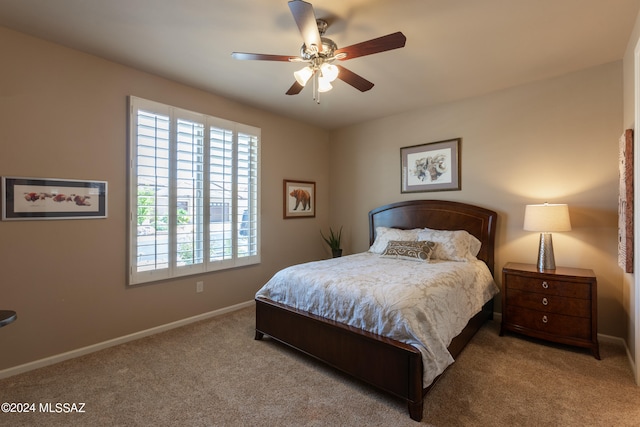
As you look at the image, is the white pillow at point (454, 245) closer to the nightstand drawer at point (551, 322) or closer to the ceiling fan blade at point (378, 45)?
the nightstand drawer at point (551, 322)

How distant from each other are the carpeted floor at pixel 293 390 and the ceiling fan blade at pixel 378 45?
2383 mm

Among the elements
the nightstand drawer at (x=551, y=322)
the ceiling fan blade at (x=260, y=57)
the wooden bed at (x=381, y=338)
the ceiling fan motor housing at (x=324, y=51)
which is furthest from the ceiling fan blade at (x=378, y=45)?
the nightstand drawer at (x=551, y=322)

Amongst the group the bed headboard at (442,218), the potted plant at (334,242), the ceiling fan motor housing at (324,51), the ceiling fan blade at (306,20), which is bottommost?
the potted plant at (334,242)

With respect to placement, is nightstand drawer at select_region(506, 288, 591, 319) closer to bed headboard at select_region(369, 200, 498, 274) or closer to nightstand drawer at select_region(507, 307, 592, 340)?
nightstand drawer at select_region(507, 307, 592, 340)

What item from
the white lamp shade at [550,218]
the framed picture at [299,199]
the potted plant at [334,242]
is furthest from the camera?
the potted plant at [334,242]

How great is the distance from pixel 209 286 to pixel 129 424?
6.12ft

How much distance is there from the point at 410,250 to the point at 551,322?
143 cm

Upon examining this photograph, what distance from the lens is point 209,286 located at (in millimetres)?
3637

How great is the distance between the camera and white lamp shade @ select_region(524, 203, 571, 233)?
2771mm

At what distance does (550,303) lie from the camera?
2.78 metres

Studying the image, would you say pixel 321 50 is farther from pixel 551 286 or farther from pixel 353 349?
pixel 551 286

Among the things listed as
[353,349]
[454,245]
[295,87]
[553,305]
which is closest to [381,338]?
[353,349]

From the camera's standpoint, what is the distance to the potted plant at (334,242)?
15.8ft

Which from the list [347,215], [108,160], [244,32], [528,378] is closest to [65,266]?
[108,160]
